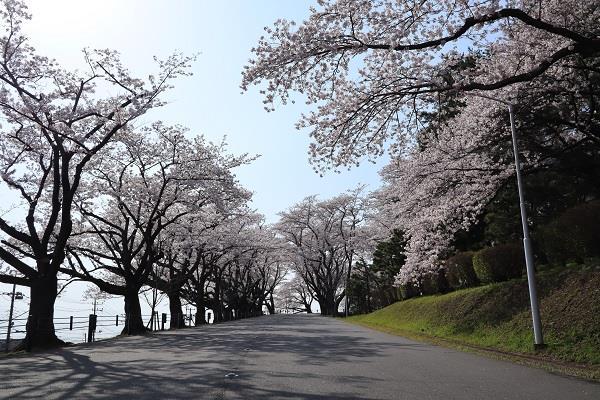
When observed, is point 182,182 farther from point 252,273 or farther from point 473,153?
point 252,273

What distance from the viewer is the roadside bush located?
15.2m

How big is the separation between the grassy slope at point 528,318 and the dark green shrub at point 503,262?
0.61 meters

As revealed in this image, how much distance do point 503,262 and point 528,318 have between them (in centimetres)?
525

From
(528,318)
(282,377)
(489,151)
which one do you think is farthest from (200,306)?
(282,377)

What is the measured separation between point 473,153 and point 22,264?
17.2m

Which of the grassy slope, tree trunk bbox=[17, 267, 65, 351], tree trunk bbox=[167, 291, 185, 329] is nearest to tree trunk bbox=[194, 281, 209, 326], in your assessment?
tree trunk bbox=[167, 291, 185, 329]

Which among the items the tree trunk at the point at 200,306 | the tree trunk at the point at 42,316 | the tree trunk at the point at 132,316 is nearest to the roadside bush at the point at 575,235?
the tree trunk at the point at 42,316

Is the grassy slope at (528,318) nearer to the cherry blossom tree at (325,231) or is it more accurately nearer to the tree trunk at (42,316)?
the tree trunk at (42,316)

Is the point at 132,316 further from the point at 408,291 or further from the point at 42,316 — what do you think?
the point at 408,291

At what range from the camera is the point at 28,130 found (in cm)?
2064

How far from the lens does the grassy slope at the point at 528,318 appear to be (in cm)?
1173

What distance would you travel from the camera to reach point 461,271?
24.3 metres

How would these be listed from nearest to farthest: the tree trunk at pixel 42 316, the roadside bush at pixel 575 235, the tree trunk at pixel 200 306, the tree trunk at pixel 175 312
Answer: the roadside bush at pixel 575 235, the tree trunk at pixel 42 316, the tree trunk at pixel 175 312, the tree trunk at pixel 200 306

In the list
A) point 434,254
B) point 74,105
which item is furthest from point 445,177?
point 74,105
